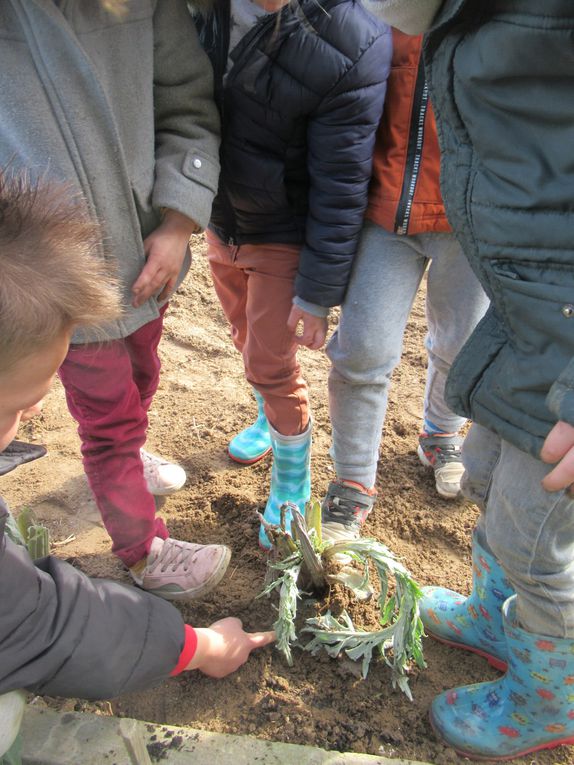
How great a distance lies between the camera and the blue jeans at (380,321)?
1.88m

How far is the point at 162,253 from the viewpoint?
67.2 inches

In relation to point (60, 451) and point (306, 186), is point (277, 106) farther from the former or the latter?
point (60, 451)

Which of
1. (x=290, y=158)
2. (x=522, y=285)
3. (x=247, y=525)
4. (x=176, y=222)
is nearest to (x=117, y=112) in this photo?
(x=176, y=222)

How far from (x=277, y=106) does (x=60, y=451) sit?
1637mm

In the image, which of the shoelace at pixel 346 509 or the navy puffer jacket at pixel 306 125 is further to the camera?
the shoelace at pixel 346 509

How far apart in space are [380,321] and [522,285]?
77 centimetres

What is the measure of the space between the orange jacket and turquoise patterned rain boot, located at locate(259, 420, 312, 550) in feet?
2.64

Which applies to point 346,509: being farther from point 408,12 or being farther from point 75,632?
point 408,12

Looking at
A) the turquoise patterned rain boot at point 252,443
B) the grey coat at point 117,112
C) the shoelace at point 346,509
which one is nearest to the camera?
the grey coat at point 117,112

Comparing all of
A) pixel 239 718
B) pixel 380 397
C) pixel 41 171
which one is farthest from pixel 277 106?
pixel 239 718

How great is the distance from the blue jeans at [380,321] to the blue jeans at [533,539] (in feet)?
2.06

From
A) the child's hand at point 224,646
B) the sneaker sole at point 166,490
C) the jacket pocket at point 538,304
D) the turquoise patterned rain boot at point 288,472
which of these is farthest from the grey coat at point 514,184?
the sneaker sole at point 166,490

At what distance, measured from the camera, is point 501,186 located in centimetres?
117

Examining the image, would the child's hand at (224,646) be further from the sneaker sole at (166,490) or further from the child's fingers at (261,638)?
the sneaker sole at (166,490)
